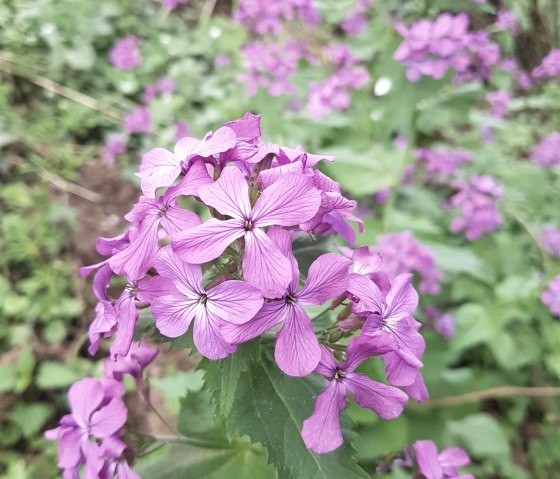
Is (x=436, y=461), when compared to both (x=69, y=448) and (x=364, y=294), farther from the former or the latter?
(x=69, y=448)

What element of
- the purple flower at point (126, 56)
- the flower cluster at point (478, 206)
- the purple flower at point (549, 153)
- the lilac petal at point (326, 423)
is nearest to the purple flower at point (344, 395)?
the lilac petal at point (326, 423)

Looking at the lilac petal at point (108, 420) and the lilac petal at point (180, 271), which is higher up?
the lilac petal at point (180, 271)

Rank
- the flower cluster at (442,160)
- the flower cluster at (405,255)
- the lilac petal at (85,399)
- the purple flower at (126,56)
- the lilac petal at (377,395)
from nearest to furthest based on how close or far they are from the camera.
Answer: the lilac petal at (377,395) → the lilac petal at (85,399) → the flower cluster at (405,255) → the flower cluster at (442,160) → the purple flower at (126,56)

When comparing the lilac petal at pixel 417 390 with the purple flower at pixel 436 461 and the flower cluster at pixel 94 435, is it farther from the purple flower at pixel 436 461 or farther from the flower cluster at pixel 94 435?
the flower cluster at pixel 94 435

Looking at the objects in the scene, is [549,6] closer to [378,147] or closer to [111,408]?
[378,147]

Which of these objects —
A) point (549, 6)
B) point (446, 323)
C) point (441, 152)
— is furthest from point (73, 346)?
point (549, 6)

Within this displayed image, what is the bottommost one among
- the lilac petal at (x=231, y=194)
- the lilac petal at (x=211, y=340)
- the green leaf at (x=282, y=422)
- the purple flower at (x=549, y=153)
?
the purple flower at (x=549, y=153)

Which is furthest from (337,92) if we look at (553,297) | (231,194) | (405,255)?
(231,194)

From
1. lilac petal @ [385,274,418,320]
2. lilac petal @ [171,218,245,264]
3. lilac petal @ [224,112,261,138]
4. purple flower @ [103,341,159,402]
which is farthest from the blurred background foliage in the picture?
lilac petal @ [224,112,261,138]
